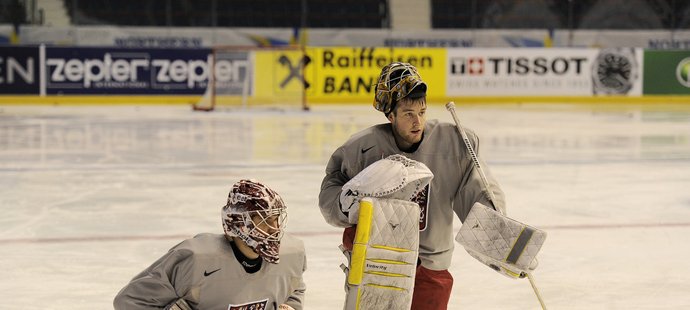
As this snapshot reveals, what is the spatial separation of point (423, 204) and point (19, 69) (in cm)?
1614

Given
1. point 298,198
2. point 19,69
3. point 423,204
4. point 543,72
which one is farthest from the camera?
point 543,72

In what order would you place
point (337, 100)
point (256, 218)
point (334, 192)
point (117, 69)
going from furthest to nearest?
point (337, 100)
point (117, 69)
point (334, 192)
point (256, 218)

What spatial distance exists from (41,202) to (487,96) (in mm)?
13455

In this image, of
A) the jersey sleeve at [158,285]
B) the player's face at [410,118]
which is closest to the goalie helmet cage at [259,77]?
the player's face at [410,118]

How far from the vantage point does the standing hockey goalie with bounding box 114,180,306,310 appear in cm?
255

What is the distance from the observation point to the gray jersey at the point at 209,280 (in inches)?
102

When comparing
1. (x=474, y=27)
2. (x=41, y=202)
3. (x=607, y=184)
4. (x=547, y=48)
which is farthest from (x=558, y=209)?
(x=474, y=27)

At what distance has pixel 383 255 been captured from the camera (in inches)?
116

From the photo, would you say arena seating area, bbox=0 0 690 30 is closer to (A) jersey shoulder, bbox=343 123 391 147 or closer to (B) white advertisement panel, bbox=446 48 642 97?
(B) white advertisement panel, bbox=446 48 642 97

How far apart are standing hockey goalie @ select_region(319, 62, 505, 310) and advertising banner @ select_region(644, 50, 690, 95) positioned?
708 inches

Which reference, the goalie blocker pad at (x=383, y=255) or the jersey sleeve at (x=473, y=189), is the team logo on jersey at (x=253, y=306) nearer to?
the goalie blocker pad at (x=383, y=255)

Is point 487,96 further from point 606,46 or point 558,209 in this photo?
point 558,209

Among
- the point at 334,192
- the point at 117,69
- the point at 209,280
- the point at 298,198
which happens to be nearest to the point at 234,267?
the point at 209,280

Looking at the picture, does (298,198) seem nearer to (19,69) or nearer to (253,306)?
(253,306)
